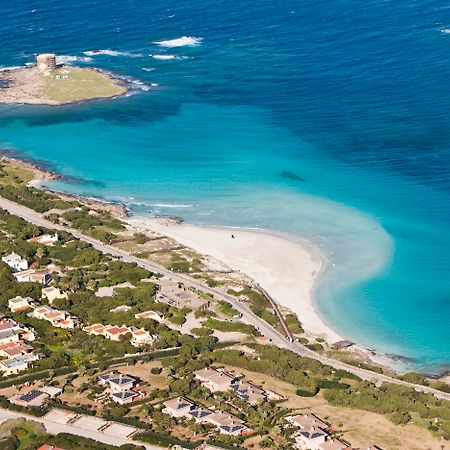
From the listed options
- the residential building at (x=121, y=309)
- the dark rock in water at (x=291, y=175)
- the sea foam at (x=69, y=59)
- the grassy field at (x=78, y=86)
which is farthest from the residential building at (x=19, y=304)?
the sea foam at (x=69, y=59)

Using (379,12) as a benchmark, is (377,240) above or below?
below

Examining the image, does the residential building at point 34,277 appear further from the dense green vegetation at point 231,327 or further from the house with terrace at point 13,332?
the dense green vegetation at point 231,327

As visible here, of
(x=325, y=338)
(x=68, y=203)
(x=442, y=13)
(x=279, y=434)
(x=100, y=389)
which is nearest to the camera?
(x=279, y=434)

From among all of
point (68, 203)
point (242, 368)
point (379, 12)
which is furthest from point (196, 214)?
point (379, 12)

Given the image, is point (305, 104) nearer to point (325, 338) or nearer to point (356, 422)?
point (325, 338)

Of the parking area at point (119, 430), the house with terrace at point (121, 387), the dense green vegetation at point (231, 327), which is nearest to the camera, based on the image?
the parking area at point (119, 430)

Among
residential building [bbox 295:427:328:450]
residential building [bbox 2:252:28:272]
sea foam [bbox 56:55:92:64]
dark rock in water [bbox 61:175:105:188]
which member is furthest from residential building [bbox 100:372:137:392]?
sea foam [bbox 56:55:92:64]

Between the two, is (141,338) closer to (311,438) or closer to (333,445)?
(311,438)
